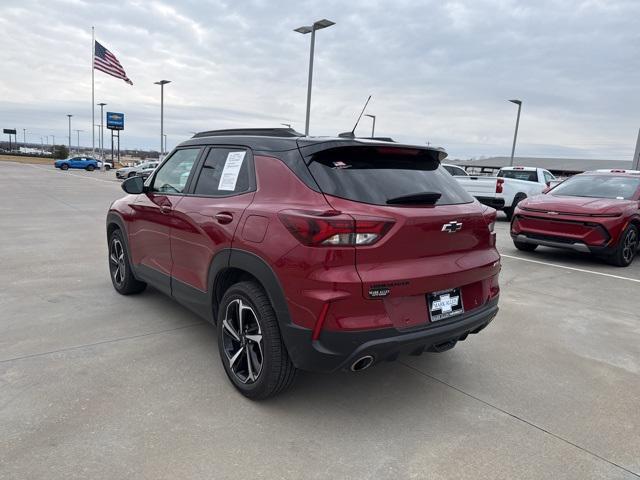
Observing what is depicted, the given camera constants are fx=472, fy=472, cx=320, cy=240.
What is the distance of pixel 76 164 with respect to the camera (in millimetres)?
49312

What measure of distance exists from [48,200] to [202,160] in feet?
45.5

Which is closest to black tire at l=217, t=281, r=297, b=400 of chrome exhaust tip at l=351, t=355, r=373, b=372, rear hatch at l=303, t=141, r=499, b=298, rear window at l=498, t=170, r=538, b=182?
chrome exhaust tip at l=351, t=355, r=373, b=372

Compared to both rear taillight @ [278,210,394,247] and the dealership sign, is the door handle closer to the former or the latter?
rear taillight @ [278,210,394,247]

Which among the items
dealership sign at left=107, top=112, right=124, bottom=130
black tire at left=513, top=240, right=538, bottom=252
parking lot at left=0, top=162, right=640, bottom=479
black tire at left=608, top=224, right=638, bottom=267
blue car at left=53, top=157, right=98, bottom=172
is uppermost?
dealership sign at left=107, top=112, right=124, bottom=130

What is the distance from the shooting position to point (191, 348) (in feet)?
12.6

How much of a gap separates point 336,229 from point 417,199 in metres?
0.64

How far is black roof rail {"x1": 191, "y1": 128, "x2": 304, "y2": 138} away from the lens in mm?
3414

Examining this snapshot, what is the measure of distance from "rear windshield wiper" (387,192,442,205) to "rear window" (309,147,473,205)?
0.04 m

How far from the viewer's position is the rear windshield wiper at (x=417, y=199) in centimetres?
280

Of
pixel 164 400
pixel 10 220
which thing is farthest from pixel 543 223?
pixel 10 220

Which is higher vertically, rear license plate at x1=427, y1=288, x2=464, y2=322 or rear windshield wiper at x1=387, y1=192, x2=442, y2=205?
rear windshield wiper at x1=387, y1=192, x2=442, y2=205

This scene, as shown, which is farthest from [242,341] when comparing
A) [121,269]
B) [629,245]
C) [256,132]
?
[629,245]

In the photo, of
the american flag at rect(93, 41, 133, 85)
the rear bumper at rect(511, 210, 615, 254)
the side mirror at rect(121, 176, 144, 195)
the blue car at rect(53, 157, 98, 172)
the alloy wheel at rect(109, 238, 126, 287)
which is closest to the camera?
the side mirror at rect(121, 176, 144, 195)

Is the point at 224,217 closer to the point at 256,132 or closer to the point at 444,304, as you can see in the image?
the point at 256,132
